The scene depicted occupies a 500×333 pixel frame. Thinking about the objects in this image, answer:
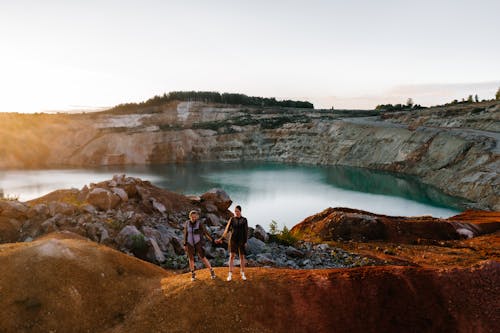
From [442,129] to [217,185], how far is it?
40.4 m

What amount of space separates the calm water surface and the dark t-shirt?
72.2ft

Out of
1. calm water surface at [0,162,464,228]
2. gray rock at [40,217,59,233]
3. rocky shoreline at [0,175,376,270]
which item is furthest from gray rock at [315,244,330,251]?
calm water surface at [0,162,464,228]

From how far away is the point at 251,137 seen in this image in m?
93.1

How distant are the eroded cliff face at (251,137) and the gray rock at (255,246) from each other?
44644 mm

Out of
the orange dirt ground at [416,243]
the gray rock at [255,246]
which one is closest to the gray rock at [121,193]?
the gray rock at [255,246]

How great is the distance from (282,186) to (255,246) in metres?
37.4

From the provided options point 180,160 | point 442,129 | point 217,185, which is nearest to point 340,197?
point 217,185

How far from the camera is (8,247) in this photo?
419 inches

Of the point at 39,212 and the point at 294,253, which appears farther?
the point at 294,253

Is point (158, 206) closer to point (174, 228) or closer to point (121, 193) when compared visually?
point (174, 228)

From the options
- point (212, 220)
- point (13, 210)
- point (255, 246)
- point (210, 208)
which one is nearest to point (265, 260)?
point (255, 246)

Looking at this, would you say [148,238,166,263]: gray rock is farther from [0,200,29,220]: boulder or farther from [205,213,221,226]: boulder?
[205,213,221,226]: boulder

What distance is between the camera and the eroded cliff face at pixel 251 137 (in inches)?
2421

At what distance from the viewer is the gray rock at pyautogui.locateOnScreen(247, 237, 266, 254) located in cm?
1667
